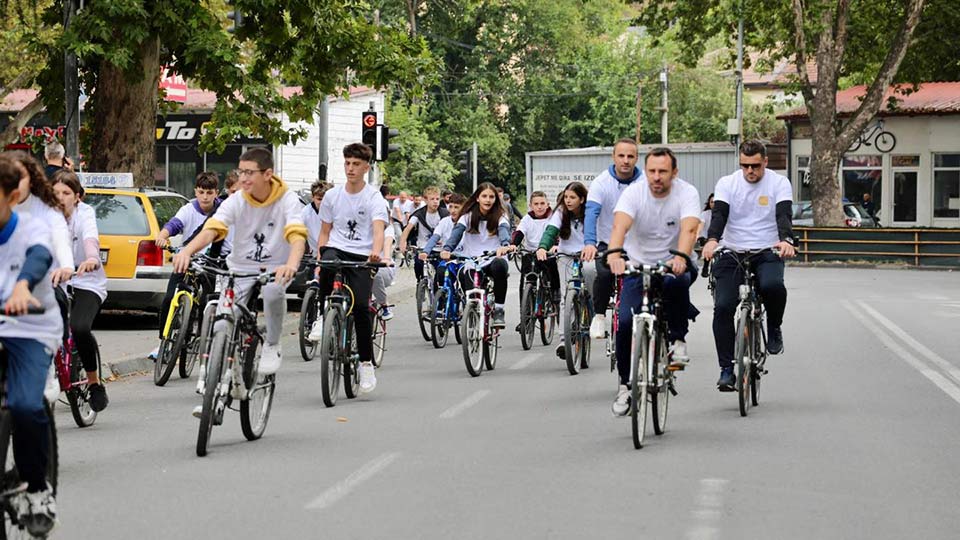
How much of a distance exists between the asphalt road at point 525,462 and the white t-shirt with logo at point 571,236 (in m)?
1.08

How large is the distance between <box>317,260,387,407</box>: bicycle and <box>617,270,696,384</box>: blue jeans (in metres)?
1.94

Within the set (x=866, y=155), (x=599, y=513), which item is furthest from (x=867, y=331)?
(x=866, y=155)

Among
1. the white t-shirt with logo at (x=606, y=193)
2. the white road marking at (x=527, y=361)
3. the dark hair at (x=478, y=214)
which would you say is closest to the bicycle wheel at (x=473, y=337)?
the white road marking at (x=527, y=361)

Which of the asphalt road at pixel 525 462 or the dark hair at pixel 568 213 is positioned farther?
the dark hair at pixel 568 213

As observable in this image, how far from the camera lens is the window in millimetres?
51094

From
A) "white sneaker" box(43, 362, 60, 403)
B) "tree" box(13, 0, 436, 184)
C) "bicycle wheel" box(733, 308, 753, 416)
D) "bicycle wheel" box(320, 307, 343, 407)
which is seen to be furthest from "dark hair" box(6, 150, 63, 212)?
"tree" box(13, 0, 436, 184)

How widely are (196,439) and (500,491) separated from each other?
105 inches

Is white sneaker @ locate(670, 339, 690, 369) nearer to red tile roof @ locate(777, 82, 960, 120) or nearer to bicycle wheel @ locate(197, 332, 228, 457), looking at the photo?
bicycle wheel @ locate(197, 332, 228, 457)

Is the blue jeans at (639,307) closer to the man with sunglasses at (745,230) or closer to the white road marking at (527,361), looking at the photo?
the man with sunglasses at (745,230)

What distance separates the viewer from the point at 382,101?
5344 centimetres

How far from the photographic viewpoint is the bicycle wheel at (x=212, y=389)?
8.68 meters

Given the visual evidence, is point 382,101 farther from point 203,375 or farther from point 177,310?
point 203,375

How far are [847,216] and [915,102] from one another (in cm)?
833

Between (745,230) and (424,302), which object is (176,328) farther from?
(424,302)
